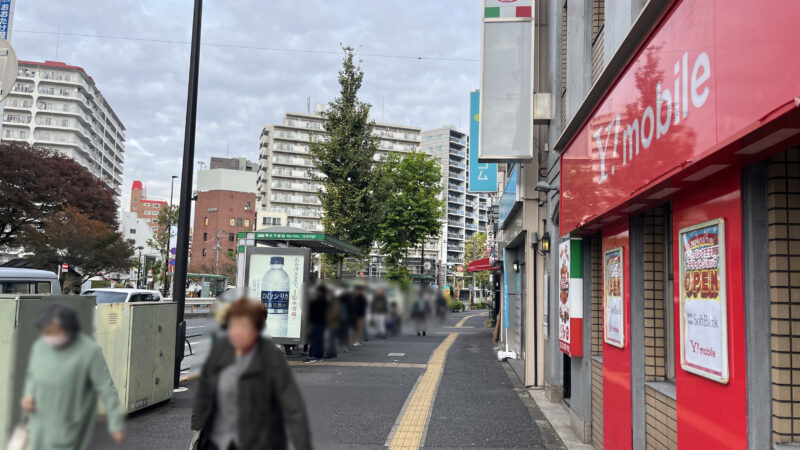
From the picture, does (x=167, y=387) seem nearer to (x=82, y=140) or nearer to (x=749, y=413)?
(x=749, y=413)

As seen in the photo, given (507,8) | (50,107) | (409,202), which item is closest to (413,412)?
(409,202)

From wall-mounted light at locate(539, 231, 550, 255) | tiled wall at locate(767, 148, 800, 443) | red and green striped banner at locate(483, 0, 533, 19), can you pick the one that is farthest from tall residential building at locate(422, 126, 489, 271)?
tiled wall at locate(767, 148, 800, 443)

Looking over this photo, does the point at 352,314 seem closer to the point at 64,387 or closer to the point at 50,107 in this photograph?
the point at 64,387

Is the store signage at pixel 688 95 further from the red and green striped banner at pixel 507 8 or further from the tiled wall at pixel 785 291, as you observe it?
the red and green striped banner at pixel 507 8

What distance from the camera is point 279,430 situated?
0.94m

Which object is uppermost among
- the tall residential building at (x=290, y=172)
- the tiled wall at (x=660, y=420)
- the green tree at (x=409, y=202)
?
the tall residential building at (x=290, y=172)

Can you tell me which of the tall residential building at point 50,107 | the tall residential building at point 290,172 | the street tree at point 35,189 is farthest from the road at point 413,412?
the tall residential building at point 50,107

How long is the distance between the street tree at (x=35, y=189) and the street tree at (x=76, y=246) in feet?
6.04

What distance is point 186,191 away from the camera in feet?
30.6

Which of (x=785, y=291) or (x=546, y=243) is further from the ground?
(x=546, y=243)

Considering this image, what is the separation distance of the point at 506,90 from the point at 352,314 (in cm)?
963

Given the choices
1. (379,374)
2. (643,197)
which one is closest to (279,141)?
(379,374)

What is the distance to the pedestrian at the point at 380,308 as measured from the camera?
0.95m

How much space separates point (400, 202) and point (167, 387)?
756 centimetres
